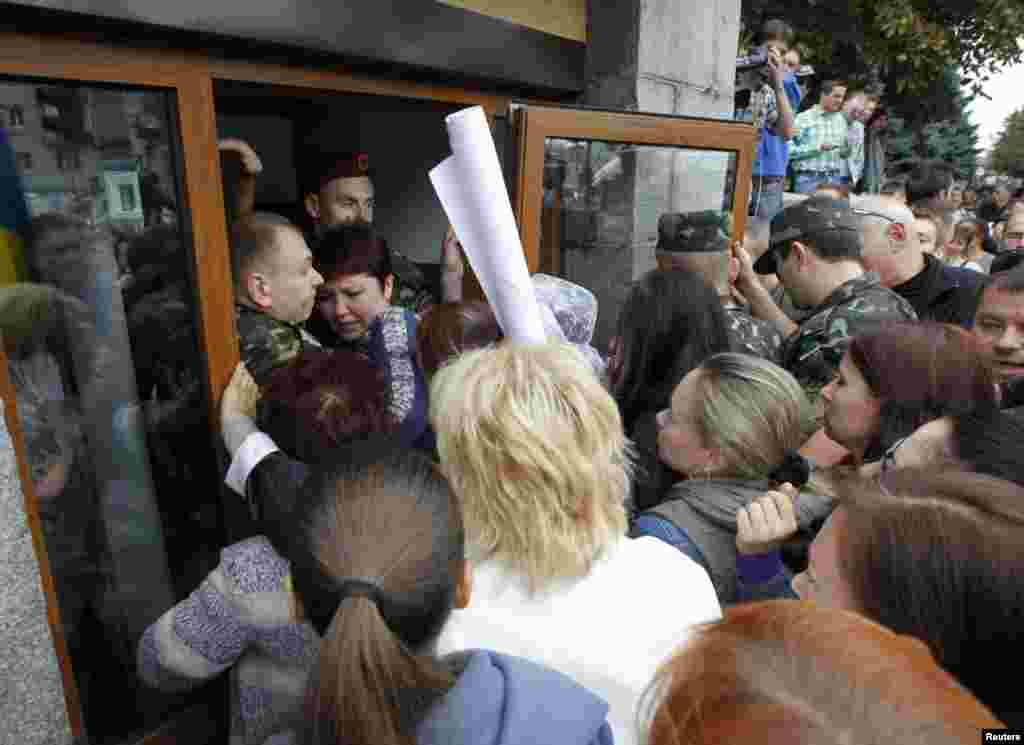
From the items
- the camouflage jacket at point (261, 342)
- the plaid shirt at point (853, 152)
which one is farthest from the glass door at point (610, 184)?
the plaid shirt at point (853, 152)

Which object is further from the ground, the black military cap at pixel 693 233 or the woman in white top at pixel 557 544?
the black military cap at pixel 693 233

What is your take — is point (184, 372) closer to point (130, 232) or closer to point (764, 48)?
point (130, 232)

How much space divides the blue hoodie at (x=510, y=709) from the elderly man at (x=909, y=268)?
101 inches

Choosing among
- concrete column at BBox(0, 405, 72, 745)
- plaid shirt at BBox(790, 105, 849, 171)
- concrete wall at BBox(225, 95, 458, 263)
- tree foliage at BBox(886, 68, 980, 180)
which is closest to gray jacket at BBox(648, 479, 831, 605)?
concrete column at BBox(0, 405, 72, 745)

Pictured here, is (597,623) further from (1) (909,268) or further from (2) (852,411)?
(1) (909,268)

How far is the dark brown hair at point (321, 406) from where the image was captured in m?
1.37

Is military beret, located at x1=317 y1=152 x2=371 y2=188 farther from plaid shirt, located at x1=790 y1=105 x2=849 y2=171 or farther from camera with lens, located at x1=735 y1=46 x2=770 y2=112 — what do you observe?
plaid shirt, located at x1=790 y1=105 x2=849 y2=171

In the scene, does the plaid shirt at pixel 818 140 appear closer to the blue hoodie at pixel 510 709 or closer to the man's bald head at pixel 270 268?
the man's bald head at pixel 270 268

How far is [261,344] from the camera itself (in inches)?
75.8

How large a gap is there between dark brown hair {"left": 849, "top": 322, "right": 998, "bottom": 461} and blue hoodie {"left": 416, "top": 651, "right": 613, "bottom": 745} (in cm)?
109

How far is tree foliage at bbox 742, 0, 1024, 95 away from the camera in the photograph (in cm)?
777

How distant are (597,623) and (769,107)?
5053 millimetres

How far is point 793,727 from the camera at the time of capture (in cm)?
60

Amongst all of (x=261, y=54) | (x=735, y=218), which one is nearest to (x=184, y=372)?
(x=261, y=54)
